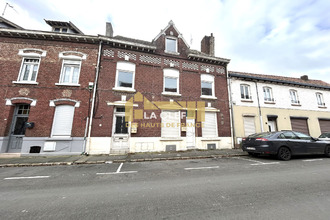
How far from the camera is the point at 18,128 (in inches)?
340

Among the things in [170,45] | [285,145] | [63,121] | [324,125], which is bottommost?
[285,145]

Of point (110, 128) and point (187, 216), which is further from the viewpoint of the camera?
point (110, 128)

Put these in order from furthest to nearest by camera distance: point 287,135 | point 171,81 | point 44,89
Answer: point 171,81
point 44,89
point 287,135

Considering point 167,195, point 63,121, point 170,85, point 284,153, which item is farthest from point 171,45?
point 167,195

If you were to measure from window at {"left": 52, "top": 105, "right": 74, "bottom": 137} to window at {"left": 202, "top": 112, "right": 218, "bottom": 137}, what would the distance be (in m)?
9.68

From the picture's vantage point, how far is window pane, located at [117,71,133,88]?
9.86 metres

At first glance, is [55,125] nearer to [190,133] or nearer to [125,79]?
[125,79]

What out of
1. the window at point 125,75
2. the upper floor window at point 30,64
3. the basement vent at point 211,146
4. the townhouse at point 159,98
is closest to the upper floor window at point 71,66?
the upper floor window at point 30,64

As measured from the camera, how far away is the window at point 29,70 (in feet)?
29.4

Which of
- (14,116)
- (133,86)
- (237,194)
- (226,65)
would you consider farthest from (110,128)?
(226,65)

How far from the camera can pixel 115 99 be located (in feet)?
30.9

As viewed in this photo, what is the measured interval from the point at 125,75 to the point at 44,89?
17.5ft

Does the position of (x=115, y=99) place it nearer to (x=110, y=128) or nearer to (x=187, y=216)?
(x=110, y=128)

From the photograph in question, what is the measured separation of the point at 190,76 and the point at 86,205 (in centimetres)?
1053
